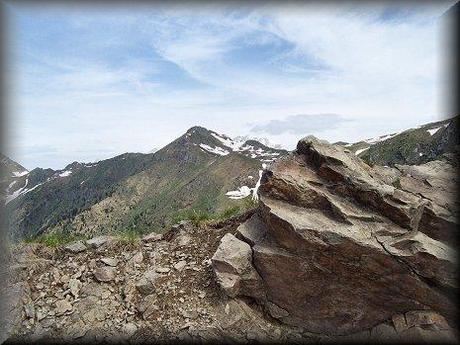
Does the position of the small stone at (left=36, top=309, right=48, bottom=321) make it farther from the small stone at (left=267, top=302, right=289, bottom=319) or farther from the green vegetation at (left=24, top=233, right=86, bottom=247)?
the small stone at (left=267, top=302, right=289, bottom=319)

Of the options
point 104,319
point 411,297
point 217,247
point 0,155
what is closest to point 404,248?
point 411,297

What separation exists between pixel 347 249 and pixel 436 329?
10.4ft

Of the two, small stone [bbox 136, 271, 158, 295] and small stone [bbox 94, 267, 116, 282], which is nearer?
small stone [bbox 136, 271, 158, 295]

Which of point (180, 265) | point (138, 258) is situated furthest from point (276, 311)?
point (138, 258)

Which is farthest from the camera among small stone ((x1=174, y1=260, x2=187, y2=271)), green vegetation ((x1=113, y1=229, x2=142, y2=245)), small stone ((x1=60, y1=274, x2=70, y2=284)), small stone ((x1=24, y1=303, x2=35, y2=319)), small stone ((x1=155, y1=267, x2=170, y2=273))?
green vegetation ((x1=113, y1=229, x2=142, y2=245))

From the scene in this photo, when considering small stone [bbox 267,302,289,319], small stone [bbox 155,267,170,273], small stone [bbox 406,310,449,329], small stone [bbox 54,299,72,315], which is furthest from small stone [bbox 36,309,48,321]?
small stone [bbox 406,310,449,329]

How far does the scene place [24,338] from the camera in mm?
11969

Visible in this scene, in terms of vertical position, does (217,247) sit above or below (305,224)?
below

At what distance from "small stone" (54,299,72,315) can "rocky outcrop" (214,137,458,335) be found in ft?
16.3

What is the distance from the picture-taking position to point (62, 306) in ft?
42.5

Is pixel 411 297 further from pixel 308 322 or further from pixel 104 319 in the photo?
pixel 104 319

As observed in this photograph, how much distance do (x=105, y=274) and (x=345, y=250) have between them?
8139 millimetres

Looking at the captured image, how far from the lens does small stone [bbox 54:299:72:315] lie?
42.0 feet

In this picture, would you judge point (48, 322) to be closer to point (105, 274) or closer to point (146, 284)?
point (105, 274)
